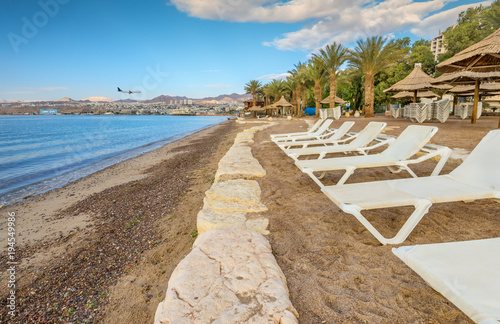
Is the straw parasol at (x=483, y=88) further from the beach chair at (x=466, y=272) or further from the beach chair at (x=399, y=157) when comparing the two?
the beach chair at (x=466, y=272)

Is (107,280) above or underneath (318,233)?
underneath

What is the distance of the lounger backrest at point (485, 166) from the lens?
236 cm

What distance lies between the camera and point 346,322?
145cm

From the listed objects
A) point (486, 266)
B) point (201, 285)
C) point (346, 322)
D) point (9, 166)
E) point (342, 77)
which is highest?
point (342, 77)

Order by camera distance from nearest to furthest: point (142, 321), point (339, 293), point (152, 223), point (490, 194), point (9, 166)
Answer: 1. point (339, 293)
2. point (142, 321)
3. point (490, 194)
4. point (152, 223)
5. point (9, 166)

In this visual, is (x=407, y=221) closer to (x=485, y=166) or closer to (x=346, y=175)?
(x=346, y=175)

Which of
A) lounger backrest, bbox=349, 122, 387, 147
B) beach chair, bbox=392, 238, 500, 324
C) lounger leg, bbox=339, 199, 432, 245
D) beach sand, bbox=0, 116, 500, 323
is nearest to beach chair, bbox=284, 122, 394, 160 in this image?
lounger backrest, bbox=349, 122, 387, 147

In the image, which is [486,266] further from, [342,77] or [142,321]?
[342,77]

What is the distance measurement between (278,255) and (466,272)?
4.08 ft

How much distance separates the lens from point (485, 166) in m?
2.47

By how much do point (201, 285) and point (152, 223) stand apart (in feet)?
8.54

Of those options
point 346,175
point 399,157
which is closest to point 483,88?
point 399,157

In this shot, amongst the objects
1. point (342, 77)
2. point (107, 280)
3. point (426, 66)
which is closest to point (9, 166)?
point (107, 280)

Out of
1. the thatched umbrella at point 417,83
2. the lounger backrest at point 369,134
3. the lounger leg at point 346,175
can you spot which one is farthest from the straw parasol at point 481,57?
the lounger leg at point 346,175
